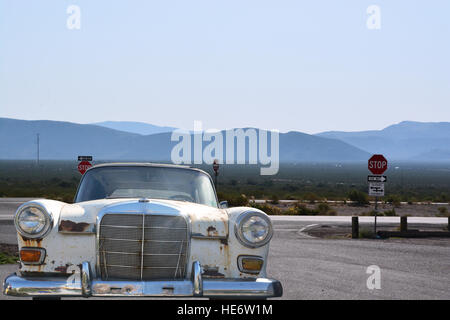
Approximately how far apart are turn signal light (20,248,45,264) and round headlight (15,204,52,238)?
0.14 metres

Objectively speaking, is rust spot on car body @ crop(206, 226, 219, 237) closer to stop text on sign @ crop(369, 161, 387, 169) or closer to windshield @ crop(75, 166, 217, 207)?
windshield @ crop(75, 166, 217, 207)

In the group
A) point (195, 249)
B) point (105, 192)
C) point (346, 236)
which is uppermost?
point (105, 192)

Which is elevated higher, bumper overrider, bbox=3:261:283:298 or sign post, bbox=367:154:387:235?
sign post, bbox=367:154:387:235

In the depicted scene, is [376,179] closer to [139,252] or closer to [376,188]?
[376,188]

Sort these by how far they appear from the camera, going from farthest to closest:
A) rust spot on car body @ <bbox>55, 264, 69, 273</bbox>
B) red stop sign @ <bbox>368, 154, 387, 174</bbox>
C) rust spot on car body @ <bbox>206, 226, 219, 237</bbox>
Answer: red stop sign @ <bbox>368, 154, 387, 174</bbox>
rust spot on car body @ <bbox>206, 226, 219, 237</bbox>
rust spot on car body @ <bbox>55, 264, 69, 273</bbox>

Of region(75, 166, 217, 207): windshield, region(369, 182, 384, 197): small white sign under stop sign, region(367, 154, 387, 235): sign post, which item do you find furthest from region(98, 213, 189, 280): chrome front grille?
region(369, 182, 384, 197): small white sign under stop sign

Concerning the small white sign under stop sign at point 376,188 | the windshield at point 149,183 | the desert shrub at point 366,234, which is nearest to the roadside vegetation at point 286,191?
the desert shrub at point 366,234

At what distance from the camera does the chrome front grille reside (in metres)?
6.31

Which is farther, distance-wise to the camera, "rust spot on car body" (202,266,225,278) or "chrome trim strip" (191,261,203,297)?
"rust spot on car body" (202,266,225,278)
